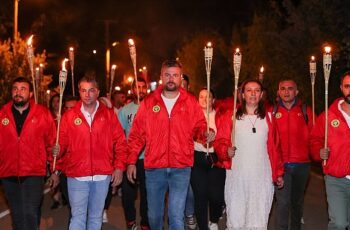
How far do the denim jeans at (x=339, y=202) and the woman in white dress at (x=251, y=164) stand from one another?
0.70 metres

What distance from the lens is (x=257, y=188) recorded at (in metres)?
7.99

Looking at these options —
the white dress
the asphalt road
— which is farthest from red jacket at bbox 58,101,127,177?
the asphalt road

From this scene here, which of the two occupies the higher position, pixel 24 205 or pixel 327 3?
pixel 327 3

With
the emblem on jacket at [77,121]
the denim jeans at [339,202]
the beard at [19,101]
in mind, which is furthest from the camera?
the beard at [19,101]

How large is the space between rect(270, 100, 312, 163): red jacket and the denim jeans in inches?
66.6

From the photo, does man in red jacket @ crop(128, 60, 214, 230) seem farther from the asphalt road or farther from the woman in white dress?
the asphalt road

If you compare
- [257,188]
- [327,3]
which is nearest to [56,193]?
[257,188]

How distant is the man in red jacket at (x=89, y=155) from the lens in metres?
8.08

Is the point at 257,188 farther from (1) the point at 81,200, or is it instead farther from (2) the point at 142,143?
(1) the point at 81,200

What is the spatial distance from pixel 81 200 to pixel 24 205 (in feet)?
2.50

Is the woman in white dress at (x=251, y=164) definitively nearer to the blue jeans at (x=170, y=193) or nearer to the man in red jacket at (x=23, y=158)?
the blue jeans at (x=170, y=193)

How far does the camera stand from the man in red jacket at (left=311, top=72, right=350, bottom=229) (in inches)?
302

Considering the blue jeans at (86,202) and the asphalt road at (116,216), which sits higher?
the blue jeans at (86,202)

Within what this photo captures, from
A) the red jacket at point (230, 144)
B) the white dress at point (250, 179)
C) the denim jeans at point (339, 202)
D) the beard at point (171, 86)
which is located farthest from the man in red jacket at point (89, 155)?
the denim jeans at point (339, 202)
